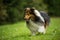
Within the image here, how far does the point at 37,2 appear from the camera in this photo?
26.1m

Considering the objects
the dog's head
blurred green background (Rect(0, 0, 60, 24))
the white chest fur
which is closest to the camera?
the dog's head

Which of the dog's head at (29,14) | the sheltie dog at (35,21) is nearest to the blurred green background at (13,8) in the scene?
the sheltie dog at (35,21)

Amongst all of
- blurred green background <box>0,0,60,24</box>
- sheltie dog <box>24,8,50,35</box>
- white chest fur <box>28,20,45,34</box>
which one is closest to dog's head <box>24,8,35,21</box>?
sheltie dog <box>24,8,50,35</box>

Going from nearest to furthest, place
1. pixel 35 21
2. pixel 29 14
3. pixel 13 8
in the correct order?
1. pixel 29 14
2. pixel 35 21
3. pixel 13 8

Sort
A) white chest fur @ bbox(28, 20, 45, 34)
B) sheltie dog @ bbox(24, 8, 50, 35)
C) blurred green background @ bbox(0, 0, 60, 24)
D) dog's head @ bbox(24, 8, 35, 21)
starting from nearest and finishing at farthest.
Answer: dog's head @ bbox(24, 8, 35, 21) < sheltie dog @ bbox(24, 8, 50, 35) < white chest fur @ bbox(28, 20, 45, 34) < blurred green background @ bbox(0, 0, 60, 24)

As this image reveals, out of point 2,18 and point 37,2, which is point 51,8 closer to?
point 37,2

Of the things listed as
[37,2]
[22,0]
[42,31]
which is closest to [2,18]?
[22,0]

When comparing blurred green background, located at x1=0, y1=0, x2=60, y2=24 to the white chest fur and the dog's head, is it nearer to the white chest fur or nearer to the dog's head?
the white chest fur

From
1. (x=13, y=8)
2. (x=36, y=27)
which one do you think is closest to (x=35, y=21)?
(x=36, y=27)

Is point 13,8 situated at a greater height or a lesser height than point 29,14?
lesser

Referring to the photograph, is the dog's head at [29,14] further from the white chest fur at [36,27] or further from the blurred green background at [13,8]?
the blurred green background at [13,8]

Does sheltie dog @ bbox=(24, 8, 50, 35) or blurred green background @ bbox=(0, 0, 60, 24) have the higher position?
sheltie dog @ bbox=(24, 8, 50, 35)

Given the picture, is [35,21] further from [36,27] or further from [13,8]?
[13,8]

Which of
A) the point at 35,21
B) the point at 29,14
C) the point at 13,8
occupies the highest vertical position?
the point at 29,14
